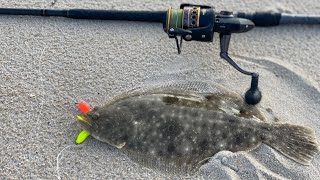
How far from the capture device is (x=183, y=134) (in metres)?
3.32

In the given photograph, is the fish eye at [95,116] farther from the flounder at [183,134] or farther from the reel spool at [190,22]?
the reel spool at [190,22]

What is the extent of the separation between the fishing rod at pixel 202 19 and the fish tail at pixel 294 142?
37 centimetres

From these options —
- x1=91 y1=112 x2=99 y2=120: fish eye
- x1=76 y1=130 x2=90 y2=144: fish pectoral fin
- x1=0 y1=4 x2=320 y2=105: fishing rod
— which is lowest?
x1=76 y1=130 x2=90 y2=144: fish pectoral fin

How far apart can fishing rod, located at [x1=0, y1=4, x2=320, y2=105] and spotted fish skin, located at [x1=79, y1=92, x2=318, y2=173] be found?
376mm

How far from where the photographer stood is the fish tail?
3.32 m

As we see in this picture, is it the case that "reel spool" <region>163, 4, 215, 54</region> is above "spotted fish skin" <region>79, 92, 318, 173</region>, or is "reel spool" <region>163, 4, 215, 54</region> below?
above

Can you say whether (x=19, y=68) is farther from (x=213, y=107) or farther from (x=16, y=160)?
(x=213, y=107)

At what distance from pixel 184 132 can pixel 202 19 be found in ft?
3.23

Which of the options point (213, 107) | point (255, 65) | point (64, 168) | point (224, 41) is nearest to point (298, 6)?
point (255, 65)

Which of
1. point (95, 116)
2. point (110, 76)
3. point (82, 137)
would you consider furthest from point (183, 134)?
point (110, 76)

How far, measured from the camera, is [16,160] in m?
3.36

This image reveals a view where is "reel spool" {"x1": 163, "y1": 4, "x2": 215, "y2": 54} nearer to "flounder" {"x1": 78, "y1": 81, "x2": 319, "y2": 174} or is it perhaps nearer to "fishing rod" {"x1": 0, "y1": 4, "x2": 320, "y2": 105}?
"fishing rod" {"x1": 0, "y1": 4, "x2": 320, "y2": 105}

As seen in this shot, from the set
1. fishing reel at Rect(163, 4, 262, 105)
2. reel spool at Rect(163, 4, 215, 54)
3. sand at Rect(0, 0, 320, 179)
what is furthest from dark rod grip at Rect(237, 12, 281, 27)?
reel spool at Rect(163, 4, 215, 54)

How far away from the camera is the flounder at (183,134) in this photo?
331 cm
